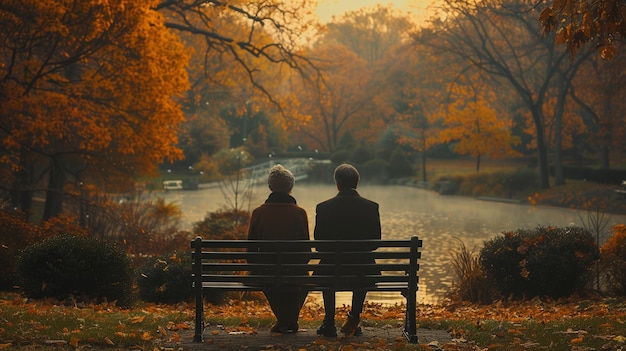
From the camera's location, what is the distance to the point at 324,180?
61.4 meters

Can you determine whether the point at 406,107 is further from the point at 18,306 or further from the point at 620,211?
the point at 18,306

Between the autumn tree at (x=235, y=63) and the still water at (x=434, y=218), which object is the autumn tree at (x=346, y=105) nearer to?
the autumn tree at (x=235, y=63)

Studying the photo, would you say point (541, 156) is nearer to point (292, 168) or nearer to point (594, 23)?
point (292, 168)

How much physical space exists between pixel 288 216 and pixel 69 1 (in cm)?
1214

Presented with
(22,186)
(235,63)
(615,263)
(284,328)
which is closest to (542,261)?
(615,263)

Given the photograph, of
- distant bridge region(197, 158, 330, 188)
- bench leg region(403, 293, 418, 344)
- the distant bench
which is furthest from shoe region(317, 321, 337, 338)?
distant bridge region(197, 158, 330, 188)

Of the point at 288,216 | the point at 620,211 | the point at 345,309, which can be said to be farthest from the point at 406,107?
the point at 288,216

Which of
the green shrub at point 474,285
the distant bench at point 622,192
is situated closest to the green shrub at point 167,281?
the green shrub at point 474,285

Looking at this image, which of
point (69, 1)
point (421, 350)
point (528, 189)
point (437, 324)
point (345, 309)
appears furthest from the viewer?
point (528, 189)

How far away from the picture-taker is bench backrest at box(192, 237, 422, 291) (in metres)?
7.63

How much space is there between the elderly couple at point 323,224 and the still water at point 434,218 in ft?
20.5

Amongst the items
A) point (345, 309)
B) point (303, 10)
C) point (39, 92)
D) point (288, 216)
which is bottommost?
point (345, 309)

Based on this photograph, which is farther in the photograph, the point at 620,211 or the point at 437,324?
the point at 620,211

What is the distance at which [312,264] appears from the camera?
7.65m
